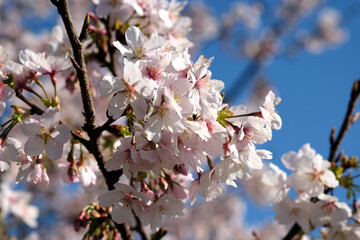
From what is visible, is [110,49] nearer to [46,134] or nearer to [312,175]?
[46,134]

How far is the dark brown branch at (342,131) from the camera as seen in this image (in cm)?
230

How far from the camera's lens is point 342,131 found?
2.38m

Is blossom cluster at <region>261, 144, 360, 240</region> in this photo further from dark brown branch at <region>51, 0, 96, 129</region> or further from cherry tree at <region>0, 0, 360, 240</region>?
dark brown branch at <region>51, 0, 96, 129</region>

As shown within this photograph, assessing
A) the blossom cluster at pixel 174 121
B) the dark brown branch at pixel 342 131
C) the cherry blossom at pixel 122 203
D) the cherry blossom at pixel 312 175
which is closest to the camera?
the blossom cluster at pixel 174 121

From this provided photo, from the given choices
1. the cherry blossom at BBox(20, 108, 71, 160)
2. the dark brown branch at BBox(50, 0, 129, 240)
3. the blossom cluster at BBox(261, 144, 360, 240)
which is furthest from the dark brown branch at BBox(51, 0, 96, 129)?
the blossom cluster at BBox(261, 144, 360, 240)

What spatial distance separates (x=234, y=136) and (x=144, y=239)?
41.0 inches

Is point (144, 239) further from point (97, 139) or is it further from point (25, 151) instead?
point (25, 151)

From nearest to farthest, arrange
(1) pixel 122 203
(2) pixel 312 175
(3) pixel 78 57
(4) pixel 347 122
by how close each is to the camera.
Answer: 1. (3) pixel 78 57
2. (1) pixel 122 203
3. (2) pixel 312 175
4. (4) pixel 347 122

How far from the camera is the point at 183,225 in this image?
9875 mm

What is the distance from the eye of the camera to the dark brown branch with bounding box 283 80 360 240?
2.30 metres

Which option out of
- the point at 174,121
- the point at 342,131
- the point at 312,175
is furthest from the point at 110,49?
the point at 342,131

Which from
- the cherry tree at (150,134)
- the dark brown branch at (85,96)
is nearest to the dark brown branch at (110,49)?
the cherry tree at (150,134)

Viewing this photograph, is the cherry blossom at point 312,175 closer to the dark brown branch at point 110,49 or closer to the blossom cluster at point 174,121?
the blossom cluster at point 174,121

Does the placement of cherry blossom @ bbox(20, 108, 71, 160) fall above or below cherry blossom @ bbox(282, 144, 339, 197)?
above
